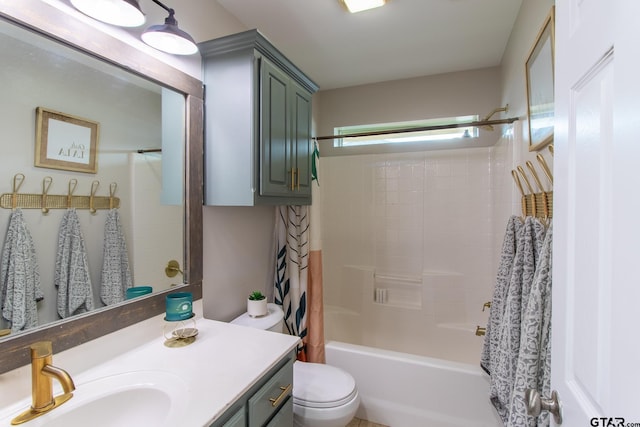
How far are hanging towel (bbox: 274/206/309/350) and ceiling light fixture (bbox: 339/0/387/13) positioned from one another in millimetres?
1227

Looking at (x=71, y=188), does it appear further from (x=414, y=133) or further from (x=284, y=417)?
(x=414, y=133)

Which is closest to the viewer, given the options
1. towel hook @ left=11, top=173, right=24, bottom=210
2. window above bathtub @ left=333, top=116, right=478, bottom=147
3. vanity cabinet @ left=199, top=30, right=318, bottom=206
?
towel hook @ left=11, top=173, right=24, bottom=210

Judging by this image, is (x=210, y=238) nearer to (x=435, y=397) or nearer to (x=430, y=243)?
(x=435, y=397)

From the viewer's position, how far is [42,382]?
0.79 meters

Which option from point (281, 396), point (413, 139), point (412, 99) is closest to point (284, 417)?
point (281, 396)

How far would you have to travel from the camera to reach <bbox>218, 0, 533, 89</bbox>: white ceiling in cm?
174

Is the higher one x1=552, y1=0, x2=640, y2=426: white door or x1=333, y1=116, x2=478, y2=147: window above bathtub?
x1=333, y1=116, x2=478, y2=147: window above bathtub

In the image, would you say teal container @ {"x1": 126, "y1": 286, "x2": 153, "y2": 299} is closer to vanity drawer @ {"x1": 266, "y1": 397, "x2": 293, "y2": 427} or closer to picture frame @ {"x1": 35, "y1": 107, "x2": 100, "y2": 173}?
picture frame @ {"x1": 35, "y1": 107, "x2": 100, "y2": 173}

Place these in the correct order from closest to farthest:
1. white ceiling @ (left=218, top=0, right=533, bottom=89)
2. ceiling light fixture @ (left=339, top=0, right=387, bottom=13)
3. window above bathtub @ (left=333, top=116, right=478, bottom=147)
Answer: ceiling light fixture @ (left=339, top=0, right=387, bottom=13) < white ceiling @ (left=218, top=0, right=533, bottom=89) < window above bathtub @ (left=333, top=116, right=478, bottom=147)

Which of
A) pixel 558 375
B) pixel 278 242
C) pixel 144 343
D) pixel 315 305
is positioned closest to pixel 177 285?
pixel 144 343

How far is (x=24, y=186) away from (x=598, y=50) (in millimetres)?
1481

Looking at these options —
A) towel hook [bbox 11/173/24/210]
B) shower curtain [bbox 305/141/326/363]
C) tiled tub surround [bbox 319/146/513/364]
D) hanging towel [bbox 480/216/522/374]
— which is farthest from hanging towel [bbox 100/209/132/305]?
tiled tub surround [bbox 319/146/513/364]

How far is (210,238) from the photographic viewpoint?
63.5 inches

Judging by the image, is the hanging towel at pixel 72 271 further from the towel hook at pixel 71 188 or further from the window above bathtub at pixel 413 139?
the window above bathtub at pixel 413 139
